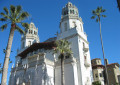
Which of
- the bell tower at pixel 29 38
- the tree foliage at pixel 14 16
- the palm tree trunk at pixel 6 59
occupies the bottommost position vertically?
the palm tree trunk at pixel 6 59

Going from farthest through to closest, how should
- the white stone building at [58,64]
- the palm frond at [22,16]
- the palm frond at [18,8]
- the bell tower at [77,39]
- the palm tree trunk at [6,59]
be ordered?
the bell tower at [77,39]
the white stone building at [58,64]
the palm frond at [22,16]
the palm frond at [18,8]
the palm tree trunk at [6,59]

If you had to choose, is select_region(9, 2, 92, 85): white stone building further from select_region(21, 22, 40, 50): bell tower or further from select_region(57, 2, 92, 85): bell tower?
select_region(21, 22, 40, 50): bell tower

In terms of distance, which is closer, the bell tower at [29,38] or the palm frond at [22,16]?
the palm frond at [22,16]

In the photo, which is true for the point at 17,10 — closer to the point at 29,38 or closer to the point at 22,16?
the point at 22,16

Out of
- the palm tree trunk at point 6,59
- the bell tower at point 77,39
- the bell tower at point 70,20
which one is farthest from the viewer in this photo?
the bell tower at point 70,20

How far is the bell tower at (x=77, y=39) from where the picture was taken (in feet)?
92.8

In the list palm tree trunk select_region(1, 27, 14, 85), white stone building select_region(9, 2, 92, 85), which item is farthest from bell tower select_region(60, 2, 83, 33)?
palm tree trunk select_region(1, 27, 14, 85)

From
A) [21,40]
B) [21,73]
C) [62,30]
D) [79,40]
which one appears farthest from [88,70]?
[21,40]

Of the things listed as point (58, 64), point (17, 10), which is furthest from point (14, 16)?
point (58, 64)

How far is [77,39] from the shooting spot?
30859 mm

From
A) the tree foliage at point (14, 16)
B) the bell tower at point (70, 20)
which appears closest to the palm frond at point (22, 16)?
the tree foliage at point (14, 16)

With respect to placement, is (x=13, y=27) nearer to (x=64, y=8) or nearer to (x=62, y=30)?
(x=62, y=30)

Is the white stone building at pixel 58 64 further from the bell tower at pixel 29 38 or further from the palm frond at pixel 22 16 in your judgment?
the palm frond at pixel 22 16

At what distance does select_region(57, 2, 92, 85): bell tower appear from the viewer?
1113 inches
